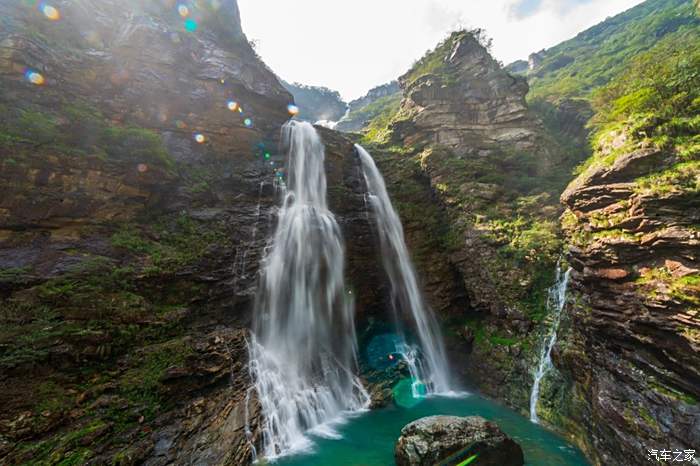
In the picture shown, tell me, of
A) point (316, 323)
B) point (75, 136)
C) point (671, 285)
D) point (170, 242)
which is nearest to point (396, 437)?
point (316, 323)

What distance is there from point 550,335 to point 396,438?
6236mm

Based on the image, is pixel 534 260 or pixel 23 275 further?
pixel 534 260

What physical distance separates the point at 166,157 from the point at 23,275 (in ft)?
19.0

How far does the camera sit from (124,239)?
29.5 feet

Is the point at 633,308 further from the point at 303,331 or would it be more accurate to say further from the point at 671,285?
the point at 303,331

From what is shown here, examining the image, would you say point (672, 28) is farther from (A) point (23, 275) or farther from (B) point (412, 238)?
(A) point (23, 275)

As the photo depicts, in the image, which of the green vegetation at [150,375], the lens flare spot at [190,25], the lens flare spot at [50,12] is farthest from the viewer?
the lens flare spot at [190,25]

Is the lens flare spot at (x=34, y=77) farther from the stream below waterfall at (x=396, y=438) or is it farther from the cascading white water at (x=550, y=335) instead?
the cascading white water at (x=550, y=335)

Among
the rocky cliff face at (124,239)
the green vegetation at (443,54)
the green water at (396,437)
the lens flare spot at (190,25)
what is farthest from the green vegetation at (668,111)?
the lens flare spot at (190,25)

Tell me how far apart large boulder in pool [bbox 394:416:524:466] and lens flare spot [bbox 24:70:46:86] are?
50.1 ft

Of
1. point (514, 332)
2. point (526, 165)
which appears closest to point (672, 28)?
point (526, 165)

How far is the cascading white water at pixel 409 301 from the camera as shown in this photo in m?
13.3

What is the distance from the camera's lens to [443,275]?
14.9 m

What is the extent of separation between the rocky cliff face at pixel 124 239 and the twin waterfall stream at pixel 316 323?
0.76 meters
